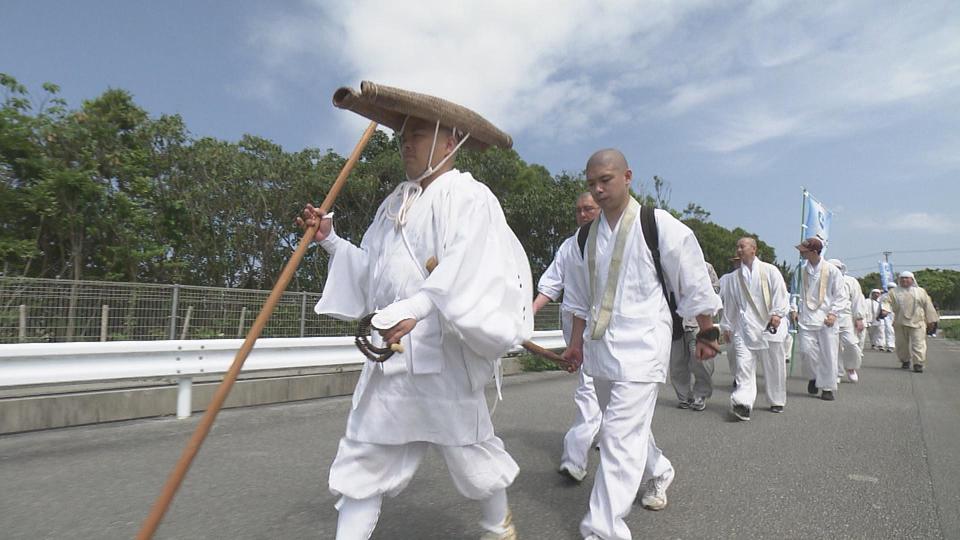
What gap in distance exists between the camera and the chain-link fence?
5.18m

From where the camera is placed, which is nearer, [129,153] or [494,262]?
[494,262]

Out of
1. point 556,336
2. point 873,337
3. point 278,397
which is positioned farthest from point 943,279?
point 278,397

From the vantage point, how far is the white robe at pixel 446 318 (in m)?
2.20

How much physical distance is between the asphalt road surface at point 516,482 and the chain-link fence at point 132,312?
43.1 inches

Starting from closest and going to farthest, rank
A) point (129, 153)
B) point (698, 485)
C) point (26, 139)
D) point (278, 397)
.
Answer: point (698, 485) → point (278, 397) → point (26, 139) → point (129, 153)

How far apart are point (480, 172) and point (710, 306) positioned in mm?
25153

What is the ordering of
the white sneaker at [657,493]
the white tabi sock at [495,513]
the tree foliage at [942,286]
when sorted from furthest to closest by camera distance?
the tree foliage at [942,286] < the white sneaker at [657,493] < the white tabi sock at [495,513]

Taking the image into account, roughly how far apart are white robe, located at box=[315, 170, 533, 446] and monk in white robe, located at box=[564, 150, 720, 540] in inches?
29.2

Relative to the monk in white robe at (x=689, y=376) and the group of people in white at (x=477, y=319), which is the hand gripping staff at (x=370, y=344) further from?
the monk in white robe at (x=689, y=376)

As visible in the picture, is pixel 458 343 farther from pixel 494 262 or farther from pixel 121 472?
pixel 121 472

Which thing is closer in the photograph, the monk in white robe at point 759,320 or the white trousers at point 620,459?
the white trousers at point 620,459

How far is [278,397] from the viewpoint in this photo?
633 centimetres

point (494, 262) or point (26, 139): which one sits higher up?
point (26, 139)

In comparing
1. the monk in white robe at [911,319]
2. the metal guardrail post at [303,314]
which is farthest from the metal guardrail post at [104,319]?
the monk in white robe at [911,319]
